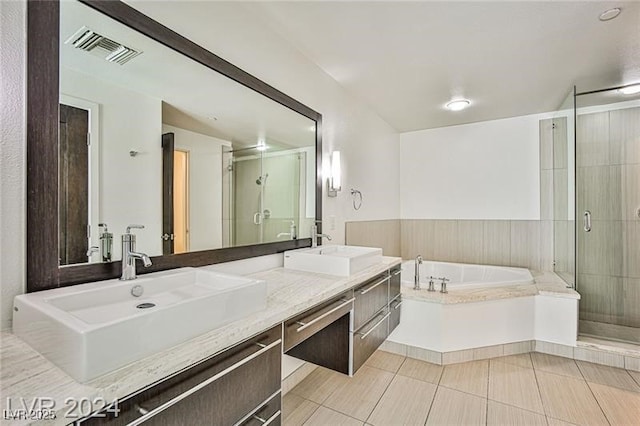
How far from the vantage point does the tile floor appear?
1.91m

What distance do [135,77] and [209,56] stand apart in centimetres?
43

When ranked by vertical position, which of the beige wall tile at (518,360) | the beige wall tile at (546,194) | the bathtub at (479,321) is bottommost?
the beige wall tile at (518,360)

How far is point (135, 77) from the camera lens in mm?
1324

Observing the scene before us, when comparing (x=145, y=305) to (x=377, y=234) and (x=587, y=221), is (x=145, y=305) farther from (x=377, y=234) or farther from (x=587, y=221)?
(x=587, y=221)

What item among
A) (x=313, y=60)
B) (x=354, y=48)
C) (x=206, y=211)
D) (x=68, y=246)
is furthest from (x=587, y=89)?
(x=68, y=246)

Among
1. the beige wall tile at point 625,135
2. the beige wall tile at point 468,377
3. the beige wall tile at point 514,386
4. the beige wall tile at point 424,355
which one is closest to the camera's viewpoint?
the beige wall tile at point 514,386

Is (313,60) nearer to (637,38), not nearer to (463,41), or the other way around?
(463,41)

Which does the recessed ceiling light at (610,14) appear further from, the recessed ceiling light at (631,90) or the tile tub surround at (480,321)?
the tile tub surround at (480,321)

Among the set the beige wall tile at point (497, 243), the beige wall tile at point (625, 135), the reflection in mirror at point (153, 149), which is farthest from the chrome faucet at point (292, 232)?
the beige wall tile at point (625, 135)

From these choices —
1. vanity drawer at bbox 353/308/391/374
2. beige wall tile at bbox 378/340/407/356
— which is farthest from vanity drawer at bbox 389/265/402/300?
beige wall tile at bbox 378/340/407/356

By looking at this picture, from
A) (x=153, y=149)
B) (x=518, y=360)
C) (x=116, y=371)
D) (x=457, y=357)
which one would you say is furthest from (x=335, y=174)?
(x=518, y=360)

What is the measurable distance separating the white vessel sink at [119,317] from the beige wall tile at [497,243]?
3.72 meters

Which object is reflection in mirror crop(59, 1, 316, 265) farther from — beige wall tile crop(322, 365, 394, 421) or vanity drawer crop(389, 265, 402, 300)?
beige wall tile crop(322, 365, 394, 421)

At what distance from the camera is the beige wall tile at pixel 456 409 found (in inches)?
74.0
